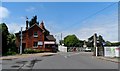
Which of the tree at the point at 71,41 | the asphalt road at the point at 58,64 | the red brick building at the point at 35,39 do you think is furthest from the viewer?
the tree at the point at 71,41

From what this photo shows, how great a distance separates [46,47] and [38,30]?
446 cm

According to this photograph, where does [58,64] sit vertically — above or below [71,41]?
below

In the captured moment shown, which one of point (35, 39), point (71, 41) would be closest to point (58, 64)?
point (35, 39)

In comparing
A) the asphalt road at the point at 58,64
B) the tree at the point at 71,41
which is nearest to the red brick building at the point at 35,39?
the asphalt road at the point at 58,64

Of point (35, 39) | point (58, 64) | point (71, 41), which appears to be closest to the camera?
point (58, 64)

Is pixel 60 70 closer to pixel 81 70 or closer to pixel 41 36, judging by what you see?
pixel 81 70

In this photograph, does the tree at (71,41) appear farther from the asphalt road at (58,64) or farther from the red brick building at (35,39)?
the asphalt road at (58,64)

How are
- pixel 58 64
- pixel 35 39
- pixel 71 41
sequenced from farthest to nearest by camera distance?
1. pixel 71 41
2. pixel 35 39
3. pixel 58 64

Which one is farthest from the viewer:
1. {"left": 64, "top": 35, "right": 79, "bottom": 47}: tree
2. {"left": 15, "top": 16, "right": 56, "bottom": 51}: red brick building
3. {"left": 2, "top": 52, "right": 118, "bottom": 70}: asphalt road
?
{"left": 64, "top": 35, "right": 79, "bottom": 47}: tree

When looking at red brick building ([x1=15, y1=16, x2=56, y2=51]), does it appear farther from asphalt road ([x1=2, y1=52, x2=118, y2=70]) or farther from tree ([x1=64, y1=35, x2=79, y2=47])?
tree ([x1=64, y1=35, x2=79, y2=47])

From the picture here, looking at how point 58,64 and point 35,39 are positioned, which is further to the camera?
point 35,39

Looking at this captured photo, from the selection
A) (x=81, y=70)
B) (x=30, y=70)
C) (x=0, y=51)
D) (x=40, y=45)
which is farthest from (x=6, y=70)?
(x=40, y=45)

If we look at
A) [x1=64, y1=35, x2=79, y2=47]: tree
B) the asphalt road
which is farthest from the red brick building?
[x1=64, y1=35, x2=79, y2=47]: tree

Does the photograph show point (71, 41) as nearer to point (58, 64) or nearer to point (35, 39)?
point (35, 39)
